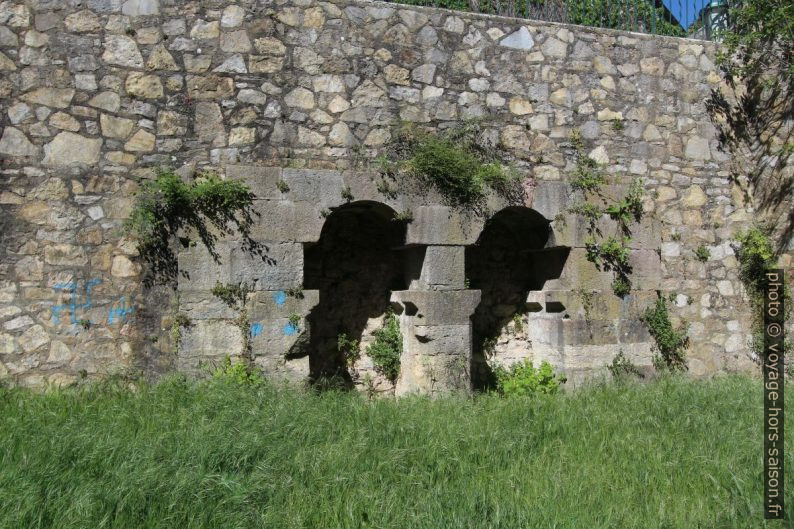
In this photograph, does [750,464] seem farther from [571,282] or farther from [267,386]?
[267,386]

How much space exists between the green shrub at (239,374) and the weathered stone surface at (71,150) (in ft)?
6.64

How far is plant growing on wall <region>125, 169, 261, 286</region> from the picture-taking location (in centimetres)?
515

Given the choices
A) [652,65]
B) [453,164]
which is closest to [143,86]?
[453,164]

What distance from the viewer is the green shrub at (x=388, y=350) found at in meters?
6.24

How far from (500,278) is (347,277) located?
5.63 ft

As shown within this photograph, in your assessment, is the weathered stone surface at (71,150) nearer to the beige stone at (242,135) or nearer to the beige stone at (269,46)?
the beige stone at (242,135)

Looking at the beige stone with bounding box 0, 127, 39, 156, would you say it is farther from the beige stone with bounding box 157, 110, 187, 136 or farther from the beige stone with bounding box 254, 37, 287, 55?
the beige stone with bounding box 254, 37, 287, 55

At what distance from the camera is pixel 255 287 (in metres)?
5.26

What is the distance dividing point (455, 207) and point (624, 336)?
85.9 inches

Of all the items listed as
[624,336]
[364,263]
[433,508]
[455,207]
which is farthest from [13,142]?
[624,336]

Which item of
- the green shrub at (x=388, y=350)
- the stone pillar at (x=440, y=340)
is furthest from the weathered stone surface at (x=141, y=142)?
the green shrub at (x=388, y=350)

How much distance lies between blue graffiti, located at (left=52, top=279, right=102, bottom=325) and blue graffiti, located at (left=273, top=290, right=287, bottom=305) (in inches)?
57.3

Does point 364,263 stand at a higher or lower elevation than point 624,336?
higher

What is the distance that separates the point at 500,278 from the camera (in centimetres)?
694
